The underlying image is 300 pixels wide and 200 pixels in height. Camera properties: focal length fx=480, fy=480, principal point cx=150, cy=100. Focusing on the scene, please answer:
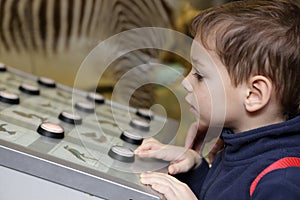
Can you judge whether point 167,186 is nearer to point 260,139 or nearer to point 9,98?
point 260,139

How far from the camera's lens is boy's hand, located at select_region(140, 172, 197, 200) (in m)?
0.64

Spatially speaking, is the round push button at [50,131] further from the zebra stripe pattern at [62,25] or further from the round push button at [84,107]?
the zebra stripe pattern at [62,25]

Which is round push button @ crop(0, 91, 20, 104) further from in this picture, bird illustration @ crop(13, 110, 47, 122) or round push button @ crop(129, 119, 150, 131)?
round push button @ crop(129, 119, 150, 131)

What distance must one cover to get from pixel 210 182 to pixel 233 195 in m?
0.08

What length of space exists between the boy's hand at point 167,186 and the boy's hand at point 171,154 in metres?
0.09

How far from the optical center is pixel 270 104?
703 millimetres

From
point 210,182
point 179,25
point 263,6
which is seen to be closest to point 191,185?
point 210,182

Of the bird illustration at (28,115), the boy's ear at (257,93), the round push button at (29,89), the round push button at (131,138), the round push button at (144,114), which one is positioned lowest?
the round push button at (144,114)

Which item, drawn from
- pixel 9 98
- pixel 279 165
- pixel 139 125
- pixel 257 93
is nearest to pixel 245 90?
pixel 257 93

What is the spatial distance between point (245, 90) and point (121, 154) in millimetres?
205

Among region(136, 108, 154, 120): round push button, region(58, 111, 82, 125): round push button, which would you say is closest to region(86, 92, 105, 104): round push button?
region(136, 108, 154, 120): round push button

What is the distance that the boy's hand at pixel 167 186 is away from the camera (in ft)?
2.09

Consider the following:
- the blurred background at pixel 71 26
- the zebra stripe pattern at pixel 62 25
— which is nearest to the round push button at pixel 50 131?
the blurred background at pixel 71 26

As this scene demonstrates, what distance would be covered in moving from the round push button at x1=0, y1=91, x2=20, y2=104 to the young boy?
236 mm
